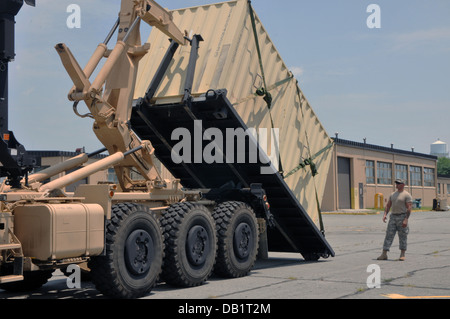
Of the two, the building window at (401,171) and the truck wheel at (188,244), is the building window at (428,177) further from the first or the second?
the truck wheel at (188,244)

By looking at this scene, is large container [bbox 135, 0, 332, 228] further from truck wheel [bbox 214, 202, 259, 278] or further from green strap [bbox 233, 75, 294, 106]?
truck wheel [bbox 214, 202, 259, 278]

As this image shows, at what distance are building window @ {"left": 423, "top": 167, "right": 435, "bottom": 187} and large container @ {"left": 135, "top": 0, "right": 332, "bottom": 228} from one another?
5452 cm

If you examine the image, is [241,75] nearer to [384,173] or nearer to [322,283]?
[322,283]

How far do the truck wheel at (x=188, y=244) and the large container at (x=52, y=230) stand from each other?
5.73 feet

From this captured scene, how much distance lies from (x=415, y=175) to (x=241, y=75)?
54.2 metres

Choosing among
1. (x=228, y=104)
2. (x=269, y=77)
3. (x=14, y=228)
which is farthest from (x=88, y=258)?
(x=269, y=77)

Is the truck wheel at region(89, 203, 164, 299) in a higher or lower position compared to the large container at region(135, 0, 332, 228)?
lower

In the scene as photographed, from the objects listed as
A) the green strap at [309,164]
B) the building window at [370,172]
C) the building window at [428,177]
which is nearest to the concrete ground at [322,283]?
the green strap at [309,164]

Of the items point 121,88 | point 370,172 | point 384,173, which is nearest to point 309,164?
point 121,88

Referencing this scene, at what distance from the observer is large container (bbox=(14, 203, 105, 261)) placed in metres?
6.77

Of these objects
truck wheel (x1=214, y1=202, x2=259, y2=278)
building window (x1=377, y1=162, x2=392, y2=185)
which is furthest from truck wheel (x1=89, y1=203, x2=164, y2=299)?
building window (x1=377, y1=162, x2=392, y2=185)

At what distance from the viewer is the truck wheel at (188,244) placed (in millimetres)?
8719
